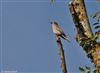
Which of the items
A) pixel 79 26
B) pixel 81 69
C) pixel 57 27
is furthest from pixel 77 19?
pixel 57 27

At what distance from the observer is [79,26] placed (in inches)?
258

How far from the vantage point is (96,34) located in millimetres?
5906

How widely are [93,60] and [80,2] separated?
1.18 meters

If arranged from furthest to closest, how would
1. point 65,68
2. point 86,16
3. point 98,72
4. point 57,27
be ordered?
1. point 57,27
2. point 65,68
3. point 86,16
4. point 98,72

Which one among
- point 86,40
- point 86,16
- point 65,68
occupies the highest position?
point 86,16

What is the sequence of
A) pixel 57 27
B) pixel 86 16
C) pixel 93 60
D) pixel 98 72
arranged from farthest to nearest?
pixel 57 27 → pixel 86 16 → pixel 93 60 → pixel 98 72

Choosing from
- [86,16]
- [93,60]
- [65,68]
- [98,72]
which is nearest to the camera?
[98,72]

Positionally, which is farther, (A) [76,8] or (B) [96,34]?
(A) [76,8]

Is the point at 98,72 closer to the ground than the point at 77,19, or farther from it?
closer to the ground

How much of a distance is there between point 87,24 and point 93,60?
2.40ft

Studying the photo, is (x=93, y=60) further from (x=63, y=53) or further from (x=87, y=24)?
(x=63, y=53)

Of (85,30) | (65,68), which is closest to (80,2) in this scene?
(85,30)

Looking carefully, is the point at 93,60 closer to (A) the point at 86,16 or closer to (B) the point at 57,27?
(A) the point at 86,16

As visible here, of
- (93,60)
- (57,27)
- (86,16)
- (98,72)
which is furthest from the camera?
(57,27)
